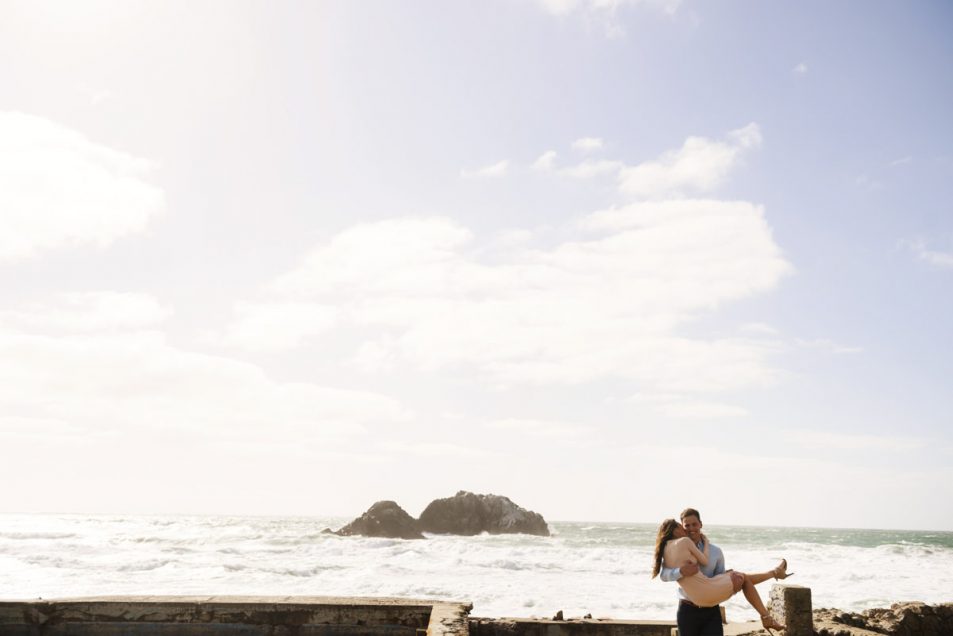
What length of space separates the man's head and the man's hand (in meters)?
0.23

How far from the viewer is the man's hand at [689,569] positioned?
472cm

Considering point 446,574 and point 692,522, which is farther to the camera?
point 446,574

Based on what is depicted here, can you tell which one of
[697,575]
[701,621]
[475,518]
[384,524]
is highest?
[697,575]

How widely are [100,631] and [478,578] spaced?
1629cm

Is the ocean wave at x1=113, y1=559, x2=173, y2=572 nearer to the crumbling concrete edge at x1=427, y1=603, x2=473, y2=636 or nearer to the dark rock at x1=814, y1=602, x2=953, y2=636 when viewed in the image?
the crumbling concrete edge at x1=427, y1=603, x2=473, y2=636

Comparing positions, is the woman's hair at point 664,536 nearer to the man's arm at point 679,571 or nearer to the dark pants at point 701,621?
the man's arm at point 679,571

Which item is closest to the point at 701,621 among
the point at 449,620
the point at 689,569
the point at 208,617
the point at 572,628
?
the point at 689,569

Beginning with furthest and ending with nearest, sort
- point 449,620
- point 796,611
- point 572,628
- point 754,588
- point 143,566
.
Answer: point 143,566
point 572,628
point 796,611
point 449,620
point 754,588

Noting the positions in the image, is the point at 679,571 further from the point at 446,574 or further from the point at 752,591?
the point at 446,574

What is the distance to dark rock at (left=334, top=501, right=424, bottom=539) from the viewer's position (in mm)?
48094

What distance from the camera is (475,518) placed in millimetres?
56719

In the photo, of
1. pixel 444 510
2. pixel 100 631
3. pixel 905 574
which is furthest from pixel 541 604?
pixel 444 510

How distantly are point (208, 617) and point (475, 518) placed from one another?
51.5 m

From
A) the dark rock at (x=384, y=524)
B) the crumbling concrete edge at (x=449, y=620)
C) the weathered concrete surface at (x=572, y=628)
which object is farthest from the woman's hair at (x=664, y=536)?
the dark rock at (x=384, y=524)
